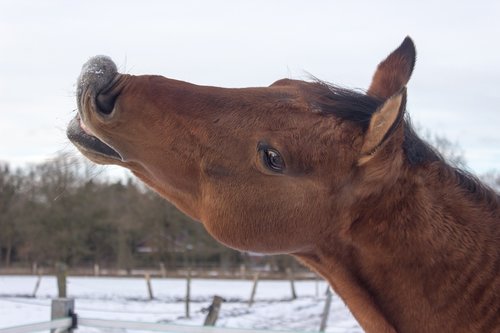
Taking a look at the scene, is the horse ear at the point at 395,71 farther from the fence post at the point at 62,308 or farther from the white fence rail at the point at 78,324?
the fence post at the point at 62,308

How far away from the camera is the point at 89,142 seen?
1883mm

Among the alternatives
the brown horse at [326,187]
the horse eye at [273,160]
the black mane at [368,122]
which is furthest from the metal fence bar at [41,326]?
the black mane at [368,122]

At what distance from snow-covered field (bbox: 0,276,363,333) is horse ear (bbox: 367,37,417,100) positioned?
6068mm

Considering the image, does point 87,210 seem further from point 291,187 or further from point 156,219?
point 291,187

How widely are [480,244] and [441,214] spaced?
0.13 meters

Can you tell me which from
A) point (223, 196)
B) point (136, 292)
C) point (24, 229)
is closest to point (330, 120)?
point (223, 196)

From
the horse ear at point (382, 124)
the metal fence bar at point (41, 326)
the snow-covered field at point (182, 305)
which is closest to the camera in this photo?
the horse ear at point (382, 124)

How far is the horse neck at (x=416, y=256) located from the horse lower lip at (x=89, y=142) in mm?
669

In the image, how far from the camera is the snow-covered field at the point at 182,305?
10133 mm

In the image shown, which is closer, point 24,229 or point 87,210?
point 24,229

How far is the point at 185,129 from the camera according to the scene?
182 centimetres

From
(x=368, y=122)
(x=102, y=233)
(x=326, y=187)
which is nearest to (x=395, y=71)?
(x=368, y=122)

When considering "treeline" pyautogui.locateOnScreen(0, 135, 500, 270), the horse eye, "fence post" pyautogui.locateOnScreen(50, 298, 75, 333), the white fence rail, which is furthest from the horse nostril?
"treeline" pyautogui.locateOnScreen(0, 135, 500, 270)

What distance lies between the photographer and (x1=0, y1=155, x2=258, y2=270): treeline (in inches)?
812
